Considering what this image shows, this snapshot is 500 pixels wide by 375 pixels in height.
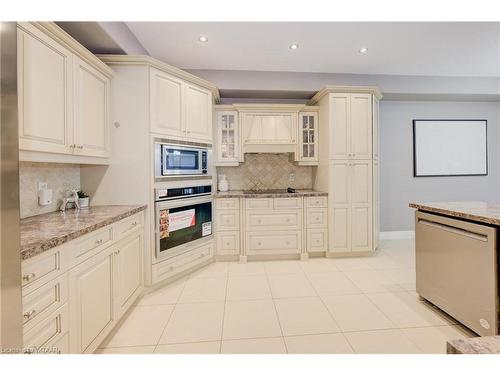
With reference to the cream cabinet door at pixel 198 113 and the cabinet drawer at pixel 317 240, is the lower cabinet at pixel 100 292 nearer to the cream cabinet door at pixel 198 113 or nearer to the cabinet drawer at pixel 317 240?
the cream cabinet door at pixel 198 113

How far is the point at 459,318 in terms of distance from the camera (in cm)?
175

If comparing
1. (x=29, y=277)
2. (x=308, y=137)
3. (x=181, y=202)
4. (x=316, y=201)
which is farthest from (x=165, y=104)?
(x=316, y=201)

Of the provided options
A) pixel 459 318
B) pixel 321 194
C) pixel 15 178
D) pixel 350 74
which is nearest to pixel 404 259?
pixel 321 194

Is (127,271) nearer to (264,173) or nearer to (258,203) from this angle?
(258,203)

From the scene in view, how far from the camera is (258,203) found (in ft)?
10.9

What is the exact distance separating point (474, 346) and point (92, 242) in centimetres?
178

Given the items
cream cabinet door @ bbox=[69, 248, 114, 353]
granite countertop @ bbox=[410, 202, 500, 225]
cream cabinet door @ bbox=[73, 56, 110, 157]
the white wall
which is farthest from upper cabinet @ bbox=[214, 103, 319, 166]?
cream cabinet door @ bbox=[69, 248, 114, 353]

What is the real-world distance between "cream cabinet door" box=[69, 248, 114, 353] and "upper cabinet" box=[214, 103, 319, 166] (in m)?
2.30

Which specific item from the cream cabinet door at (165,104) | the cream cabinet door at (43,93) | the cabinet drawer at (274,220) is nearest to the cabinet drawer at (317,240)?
the cabinet drawer at (274,220)

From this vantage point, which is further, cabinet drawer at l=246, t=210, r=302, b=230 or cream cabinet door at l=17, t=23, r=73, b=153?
cabinet drawer at l=246, t=210, r=302, b=230

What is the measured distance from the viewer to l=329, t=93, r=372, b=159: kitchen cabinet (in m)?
3.34

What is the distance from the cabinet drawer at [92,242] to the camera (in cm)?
137

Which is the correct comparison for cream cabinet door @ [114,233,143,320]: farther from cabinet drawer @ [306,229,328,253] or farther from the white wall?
the white wall

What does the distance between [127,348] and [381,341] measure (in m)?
1.79
